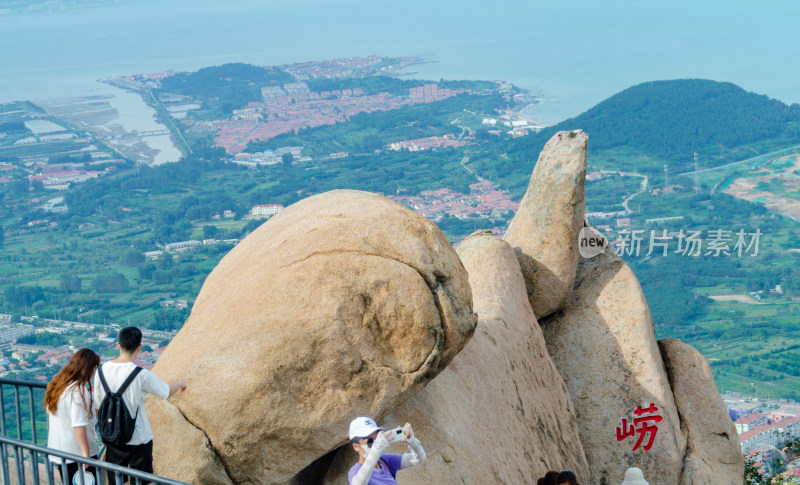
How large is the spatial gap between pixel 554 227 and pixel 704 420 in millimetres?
3534

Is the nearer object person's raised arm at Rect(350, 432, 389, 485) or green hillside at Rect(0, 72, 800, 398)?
person's raised arm at Rect(350, 432, 389, 485)

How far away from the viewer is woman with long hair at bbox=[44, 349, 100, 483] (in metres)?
6.28

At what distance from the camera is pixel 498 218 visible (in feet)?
282

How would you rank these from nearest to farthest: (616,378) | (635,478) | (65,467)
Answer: (65,467)
(635,478)
(616,378)

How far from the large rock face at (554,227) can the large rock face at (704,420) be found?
206cm

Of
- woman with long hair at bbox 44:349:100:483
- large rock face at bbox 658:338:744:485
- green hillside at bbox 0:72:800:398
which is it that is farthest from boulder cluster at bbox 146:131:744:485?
green hillside at bbox 0:72:800:398

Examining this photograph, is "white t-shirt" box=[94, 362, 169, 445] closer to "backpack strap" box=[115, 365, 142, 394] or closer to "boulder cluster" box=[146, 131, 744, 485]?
"backpack strap" box=[115, 365, 142, 394]

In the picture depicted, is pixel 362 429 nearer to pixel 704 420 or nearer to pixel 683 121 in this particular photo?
pixel 704 420

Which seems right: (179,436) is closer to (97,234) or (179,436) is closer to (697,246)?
(697,246)

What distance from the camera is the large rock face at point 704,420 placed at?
1274 centimetres

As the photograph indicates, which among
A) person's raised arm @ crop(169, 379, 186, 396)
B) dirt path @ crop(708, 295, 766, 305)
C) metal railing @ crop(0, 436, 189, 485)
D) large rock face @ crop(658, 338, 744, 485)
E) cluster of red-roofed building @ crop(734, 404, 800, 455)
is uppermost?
person's raised arm @ crop(169, 379, 186, 396)

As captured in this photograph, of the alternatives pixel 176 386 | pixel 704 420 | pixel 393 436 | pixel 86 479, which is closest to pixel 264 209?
pixel 704 420

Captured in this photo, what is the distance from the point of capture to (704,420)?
12.9m

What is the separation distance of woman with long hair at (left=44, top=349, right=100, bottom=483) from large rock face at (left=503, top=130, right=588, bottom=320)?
7918mm
